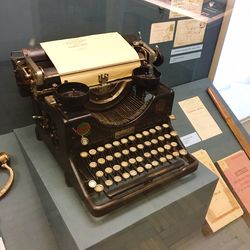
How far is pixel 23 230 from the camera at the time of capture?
95 cm

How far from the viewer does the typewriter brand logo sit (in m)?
0.81

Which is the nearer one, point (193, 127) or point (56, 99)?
point (56, 99)

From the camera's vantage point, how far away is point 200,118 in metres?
1.47

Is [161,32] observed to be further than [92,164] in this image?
Yes

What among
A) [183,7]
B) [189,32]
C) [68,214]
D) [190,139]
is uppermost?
[183,7]

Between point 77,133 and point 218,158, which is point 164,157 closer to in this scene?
point 77,133

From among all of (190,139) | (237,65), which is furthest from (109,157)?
(237,65)

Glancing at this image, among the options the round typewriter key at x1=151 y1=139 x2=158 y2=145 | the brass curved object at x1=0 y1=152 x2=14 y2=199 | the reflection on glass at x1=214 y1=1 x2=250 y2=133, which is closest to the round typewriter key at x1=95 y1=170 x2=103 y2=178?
the round typewriter key at x1=151 y1=139 x2=158 y2=145

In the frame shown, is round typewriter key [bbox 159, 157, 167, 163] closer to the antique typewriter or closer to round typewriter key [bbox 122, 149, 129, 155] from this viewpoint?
the antique typewriter

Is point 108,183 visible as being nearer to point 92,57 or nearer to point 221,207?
point 92,57

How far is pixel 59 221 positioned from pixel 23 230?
0.19m

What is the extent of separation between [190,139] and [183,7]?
611mm

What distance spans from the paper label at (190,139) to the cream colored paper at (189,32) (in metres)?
0.45

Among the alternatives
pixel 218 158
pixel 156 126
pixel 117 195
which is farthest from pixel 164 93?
pixel 218 158
